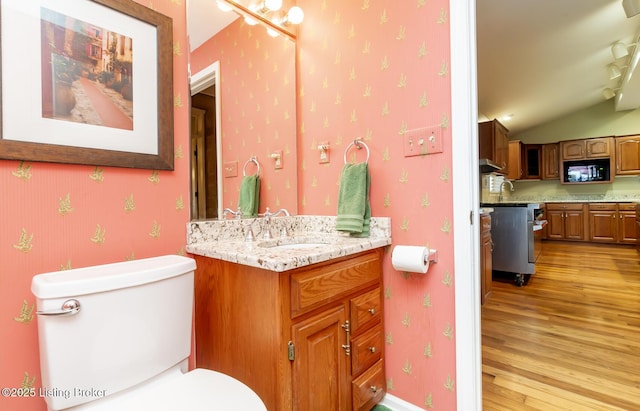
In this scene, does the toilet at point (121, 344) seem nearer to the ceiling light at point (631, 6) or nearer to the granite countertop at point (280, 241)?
the granite countertop at point (280, 241)

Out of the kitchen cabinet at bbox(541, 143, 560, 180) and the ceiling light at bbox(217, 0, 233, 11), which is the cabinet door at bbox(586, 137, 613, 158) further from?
the ceiling light at bbox(217, 0, 233, 11)

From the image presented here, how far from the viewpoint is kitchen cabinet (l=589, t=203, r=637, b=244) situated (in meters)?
5.11

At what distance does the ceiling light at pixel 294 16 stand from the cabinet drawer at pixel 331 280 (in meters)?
1.33

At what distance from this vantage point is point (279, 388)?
36.6 inches

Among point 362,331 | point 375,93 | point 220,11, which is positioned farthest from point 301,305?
point 220,11

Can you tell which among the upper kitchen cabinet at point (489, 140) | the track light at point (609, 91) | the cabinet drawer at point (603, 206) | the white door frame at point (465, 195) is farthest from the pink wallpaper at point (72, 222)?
the cabinet drawer at point (603, 206)

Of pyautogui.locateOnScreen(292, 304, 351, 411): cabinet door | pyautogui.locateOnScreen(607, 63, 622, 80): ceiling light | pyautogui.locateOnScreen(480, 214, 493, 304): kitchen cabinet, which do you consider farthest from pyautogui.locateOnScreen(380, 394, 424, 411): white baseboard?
pyautogui.locateOnScreen(607, 63, 622, 80): ceiling light

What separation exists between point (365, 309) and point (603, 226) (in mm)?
6368

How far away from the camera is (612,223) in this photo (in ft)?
17.3

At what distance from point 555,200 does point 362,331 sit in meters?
6.88

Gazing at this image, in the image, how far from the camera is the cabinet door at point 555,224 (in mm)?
5762

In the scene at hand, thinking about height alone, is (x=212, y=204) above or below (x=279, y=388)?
above

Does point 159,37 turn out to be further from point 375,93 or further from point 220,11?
point 375,93

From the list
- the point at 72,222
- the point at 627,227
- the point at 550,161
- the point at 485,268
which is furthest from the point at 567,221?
the point at 72,222
